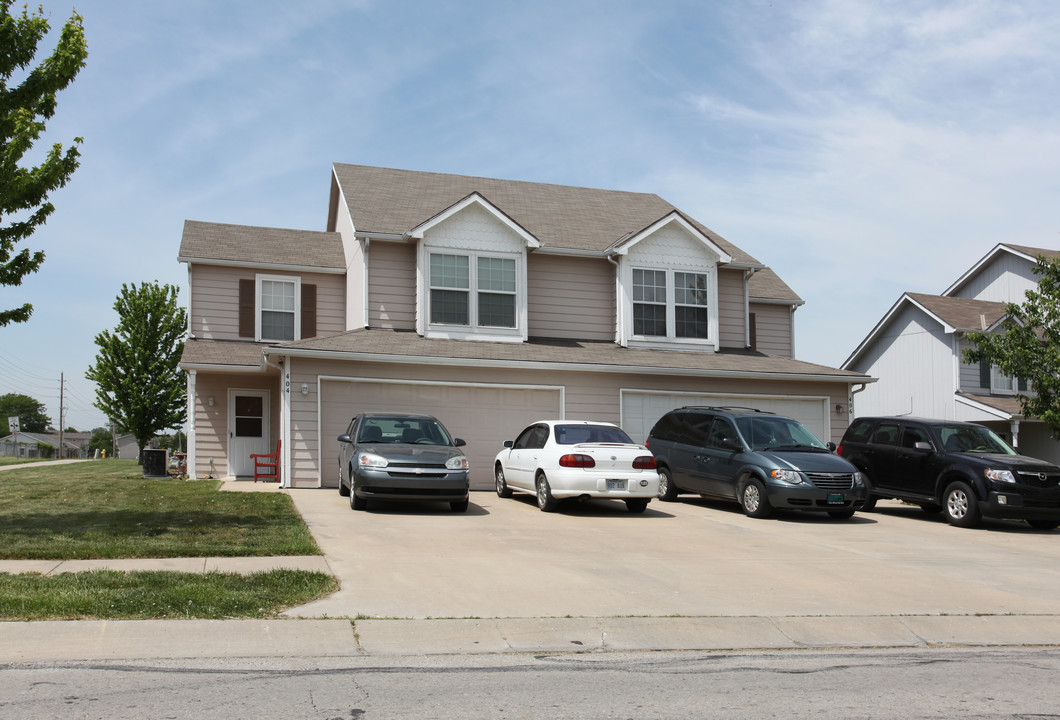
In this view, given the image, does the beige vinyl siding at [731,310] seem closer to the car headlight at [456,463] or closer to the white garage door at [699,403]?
the white garage door at [699,403]

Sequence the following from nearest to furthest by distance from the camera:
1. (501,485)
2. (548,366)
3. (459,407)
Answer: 1. (501,485)
2. (459,407)
3. (548,366)

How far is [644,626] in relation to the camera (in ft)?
24.3

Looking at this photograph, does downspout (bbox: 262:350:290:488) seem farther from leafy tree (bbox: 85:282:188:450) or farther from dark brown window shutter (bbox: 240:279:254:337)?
leafy tree (bbox: 85:282:188:450)

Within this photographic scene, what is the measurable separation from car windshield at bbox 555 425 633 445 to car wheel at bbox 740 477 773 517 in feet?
6.79

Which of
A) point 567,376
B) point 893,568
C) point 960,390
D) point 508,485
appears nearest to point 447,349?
point 567,376

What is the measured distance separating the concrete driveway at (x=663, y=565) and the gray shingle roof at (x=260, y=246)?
932cm

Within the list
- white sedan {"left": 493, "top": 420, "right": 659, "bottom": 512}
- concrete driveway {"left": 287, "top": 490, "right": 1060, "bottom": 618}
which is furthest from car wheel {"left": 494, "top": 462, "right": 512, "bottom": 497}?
concrete driveway {"left": 287, "top": 490, "right": 1060, "bottom": 618}

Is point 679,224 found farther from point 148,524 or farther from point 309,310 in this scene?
point 148,524

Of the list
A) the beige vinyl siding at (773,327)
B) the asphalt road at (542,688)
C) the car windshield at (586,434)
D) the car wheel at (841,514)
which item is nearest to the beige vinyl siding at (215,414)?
the car windshield at (586,434)

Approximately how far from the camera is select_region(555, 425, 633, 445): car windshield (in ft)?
49.3

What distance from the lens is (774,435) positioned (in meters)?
15.7

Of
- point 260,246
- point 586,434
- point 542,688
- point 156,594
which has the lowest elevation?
point 542,688

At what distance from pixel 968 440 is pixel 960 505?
4.69ft

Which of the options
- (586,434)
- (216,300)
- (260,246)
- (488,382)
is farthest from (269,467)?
(586,434)
